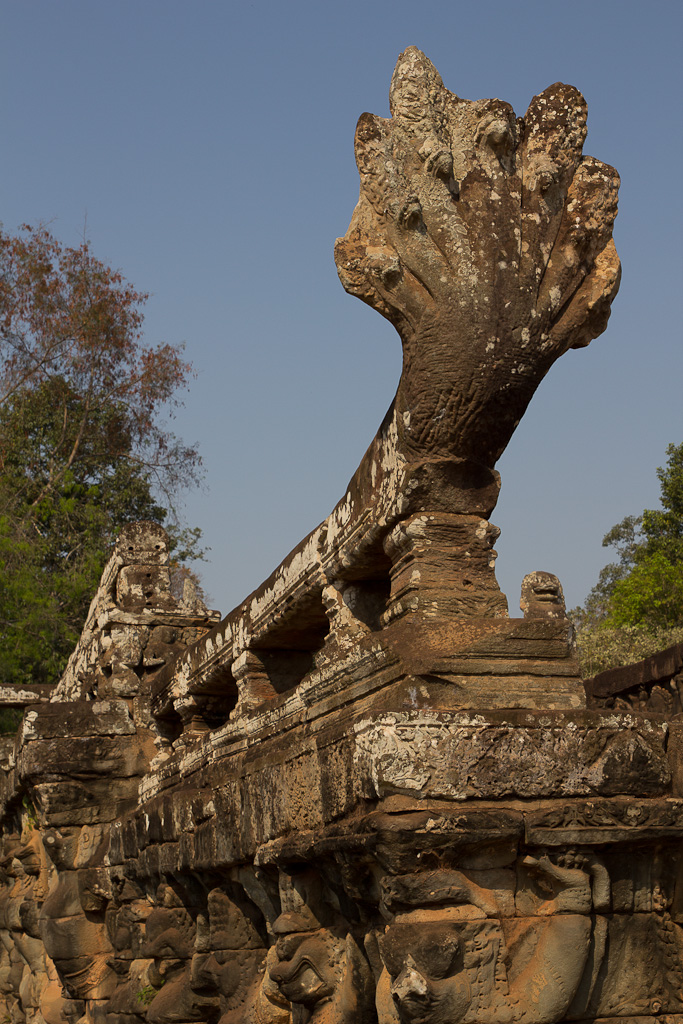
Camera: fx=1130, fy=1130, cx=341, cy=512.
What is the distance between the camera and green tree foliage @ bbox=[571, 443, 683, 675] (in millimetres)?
21953

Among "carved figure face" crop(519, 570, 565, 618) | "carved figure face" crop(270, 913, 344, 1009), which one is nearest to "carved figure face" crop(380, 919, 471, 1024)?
"carved figure face" crop(270, 913, 344, 1009)

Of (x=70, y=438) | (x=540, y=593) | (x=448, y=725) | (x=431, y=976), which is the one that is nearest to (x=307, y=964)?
(x=431, y=976)

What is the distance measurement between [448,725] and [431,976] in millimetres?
844

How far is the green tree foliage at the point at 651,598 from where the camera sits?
2195 centimetres

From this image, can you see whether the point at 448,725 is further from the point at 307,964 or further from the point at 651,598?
the point at 651,598

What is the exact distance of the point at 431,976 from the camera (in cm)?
384

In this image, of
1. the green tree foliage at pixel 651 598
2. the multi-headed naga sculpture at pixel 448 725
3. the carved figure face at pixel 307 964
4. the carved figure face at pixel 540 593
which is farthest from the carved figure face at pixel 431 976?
the green tree foliage at pixel 651 598

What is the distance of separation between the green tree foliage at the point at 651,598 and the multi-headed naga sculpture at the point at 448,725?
1672 centimetres

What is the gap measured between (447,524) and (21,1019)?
8.33 metres

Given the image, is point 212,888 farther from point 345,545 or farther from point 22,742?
point 22,742

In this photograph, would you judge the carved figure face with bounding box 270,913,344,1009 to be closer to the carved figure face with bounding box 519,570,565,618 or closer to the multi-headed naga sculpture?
the multi-headed naga sculpture

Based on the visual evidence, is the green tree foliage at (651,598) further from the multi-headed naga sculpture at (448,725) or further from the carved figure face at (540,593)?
the multi-headed naga sculpture at (448,725)

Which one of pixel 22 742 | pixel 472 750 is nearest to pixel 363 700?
pixel 472 750

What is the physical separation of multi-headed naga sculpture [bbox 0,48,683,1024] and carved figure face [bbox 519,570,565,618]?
12.9ft
